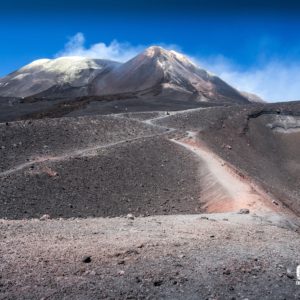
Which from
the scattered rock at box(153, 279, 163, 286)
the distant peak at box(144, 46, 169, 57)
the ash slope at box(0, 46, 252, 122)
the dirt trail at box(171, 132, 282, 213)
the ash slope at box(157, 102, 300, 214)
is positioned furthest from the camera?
the distant peak at box(144, 46, 169, 57)

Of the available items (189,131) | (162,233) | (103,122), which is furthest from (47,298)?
(189,131)

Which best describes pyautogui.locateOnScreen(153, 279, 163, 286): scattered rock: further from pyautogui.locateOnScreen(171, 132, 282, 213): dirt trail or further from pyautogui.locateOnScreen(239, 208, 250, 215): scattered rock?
pyautogui.locateOnScreen(171, 132, 282, 213): dirt trail

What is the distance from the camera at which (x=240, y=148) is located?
33.0 meters

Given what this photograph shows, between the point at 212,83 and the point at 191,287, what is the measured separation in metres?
90.5

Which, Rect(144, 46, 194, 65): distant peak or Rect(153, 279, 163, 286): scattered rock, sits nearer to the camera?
Rect(153, 279, 163, 286): scattered rock

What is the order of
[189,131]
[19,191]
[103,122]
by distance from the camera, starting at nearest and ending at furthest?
[19,191] → [103,122] → [189,131]

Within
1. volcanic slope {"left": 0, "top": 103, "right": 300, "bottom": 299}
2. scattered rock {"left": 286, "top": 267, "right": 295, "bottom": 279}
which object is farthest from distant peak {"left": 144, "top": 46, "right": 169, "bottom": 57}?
scattered rock {"left": 286, "top": 267, "right": 295, "bottom": 279}

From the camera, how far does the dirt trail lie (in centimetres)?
1872

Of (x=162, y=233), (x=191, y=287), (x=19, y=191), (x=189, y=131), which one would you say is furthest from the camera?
(x=189, y=131)

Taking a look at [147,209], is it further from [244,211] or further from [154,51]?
[154,51]

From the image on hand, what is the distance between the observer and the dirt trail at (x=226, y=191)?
61.4 feet

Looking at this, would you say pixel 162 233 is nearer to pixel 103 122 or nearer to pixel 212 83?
pixel 103 122

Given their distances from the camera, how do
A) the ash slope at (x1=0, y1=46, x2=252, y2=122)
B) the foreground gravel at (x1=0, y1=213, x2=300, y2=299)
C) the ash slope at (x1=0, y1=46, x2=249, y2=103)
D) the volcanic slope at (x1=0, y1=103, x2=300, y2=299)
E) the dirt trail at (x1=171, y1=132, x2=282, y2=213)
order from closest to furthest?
the foreground gravel at (x1=0, y1=213, x2=300, y2=299)
the volcanic slope at (x1=0, y1=103, x2=300, y2=299)
the dirt trail at (x1=171, y1=132, x2=282, y2=213)
the ash slope at (x1=0, y1=46, x2=252, y2=122)
the ash slope at (x1=0, y1=46, x2=249, y2=103)

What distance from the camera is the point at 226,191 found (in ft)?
66.6
